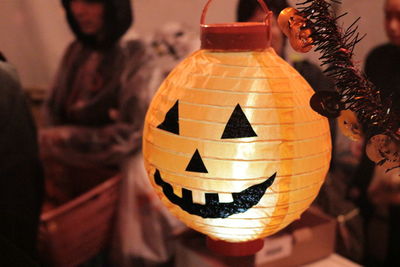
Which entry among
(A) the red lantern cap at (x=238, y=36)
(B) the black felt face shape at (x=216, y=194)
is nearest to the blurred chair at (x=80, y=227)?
(B) the black felt face shape at (x=216, y=194)

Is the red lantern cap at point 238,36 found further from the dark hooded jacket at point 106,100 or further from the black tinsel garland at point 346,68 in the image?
the dark hooded jacket at point 106,100

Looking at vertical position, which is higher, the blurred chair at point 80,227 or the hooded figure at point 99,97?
the hooded figure at point 99,97

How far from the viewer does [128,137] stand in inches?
76.4

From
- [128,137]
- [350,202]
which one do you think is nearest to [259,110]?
[350,202]

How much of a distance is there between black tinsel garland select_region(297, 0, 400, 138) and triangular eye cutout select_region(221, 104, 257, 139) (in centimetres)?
17

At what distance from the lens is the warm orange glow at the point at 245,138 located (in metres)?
0.61

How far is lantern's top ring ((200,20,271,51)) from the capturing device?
0.65 metres

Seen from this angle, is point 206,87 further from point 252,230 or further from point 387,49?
point 387,49

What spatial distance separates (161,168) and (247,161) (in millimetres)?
165

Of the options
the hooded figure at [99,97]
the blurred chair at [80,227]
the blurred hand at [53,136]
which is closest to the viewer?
the blurred chair at [80,227]

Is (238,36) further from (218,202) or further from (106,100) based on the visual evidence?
(106,100)

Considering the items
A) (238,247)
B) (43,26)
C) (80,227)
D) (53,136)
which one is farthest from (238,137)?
(43,26)

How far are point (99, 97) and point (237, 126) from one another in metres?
1.49

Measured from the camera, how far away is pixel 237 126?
0.60 meters
